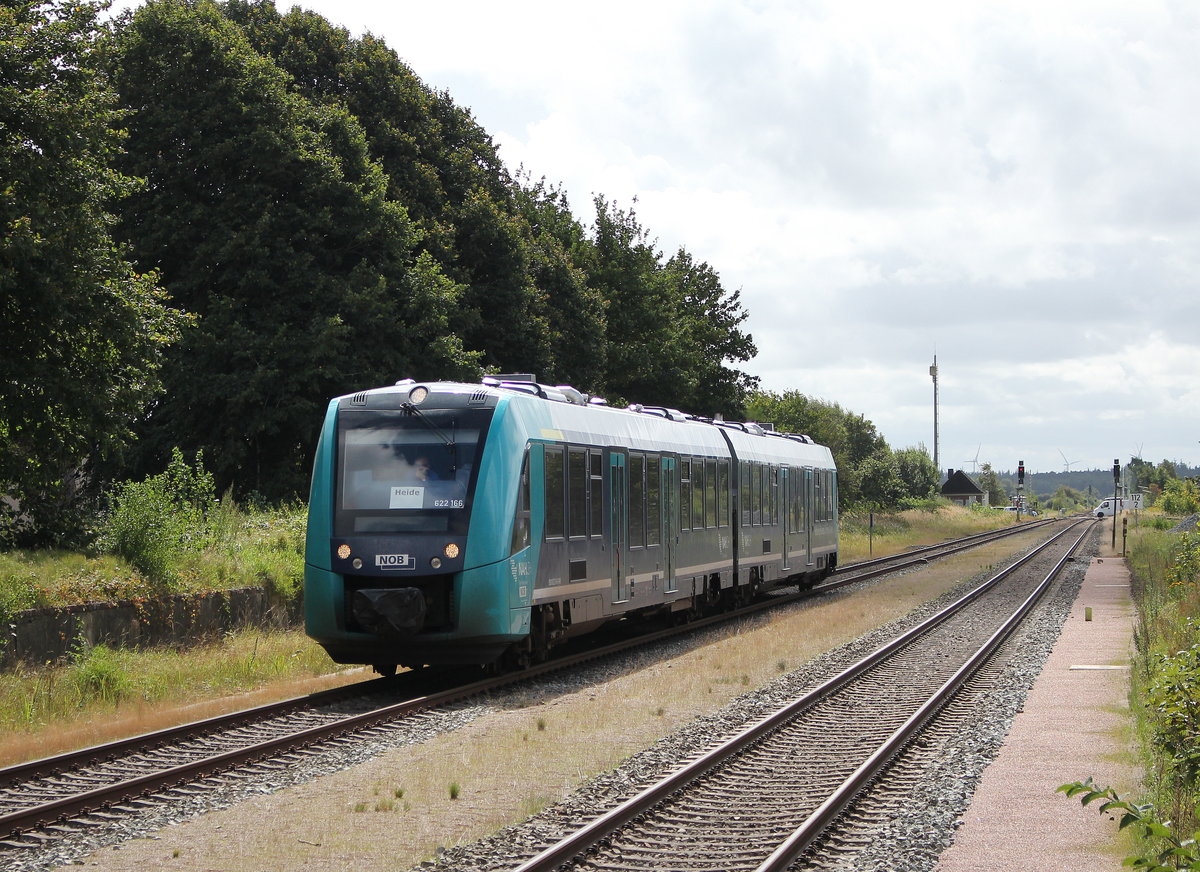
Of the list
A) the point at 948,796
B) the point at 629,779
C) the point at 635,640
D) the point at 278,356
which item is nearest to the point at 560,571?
the point at 635,640

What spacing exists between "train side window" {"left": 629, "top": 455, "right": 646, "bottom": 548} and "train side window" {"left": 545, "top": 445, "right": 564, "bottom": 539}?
2.73 metres

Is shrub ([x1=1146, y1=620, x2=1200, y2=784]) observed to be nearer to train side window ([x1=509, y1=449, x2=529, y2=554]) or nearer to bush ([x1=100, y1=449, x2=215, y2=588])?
train side window ([x1=509, y1=449, x2=529, y2=554])

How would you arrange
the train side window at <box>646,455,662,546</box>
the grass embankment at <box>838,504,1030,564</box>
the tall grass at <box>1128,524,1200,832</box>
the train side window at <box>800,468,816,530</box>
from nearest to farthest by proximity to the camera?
the tall grass at <box>1128,524,1200,832</box> → the train side window at <box>646,455,662,546</box> → the train side window at <box>800,468,816,530</box> → the grass embankment at <box>838,504,1030,564</box>

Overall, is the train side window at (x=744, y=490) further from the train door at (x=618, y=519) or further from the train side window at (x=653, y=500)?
Result: the train door at (x=618, y=519)

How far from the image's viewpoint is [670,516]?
837 inches

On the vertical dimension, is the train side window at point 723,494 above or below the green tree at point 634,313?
below

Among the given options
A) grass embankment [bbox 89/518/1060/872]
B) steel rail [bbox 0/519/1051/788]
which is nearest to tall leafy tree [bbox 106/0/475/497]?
steel rail [bbox 0/519/1051/788]

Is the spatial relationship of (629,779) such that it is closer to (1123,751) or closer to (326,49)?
(1123,751)

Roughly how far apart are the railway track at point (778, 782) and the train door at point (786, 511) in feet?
33.7

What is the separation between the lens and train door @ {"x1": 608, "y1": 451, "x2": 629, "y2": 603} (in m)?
18.6

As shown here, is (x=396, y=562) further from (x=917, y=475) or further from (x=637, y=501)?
(x=917, y=475)

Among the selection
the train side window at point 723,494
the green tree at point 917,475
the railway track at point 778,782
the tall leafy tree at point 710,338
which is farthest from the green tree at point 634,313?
the green tree at point 917,475

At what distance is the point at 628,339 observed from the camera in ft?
186

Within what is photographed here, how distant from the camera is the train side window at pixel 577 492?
17.1 m
